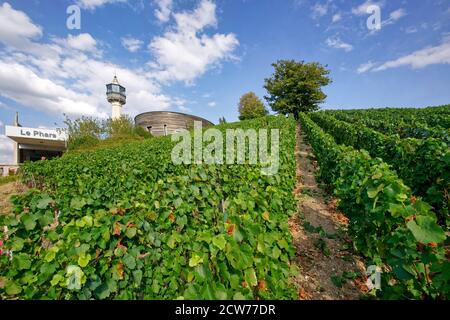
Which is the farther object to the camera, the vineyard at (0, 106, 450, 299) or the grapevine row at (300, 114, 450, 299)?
the grapevine row at (300, 114, 450, 299)

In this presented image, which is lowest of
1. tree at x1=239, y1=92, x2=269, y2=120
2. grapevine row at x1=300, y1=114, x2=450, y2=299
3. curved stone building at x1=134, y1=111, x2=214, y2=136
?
grapevine row at x1=300, y1=114, x2=450, y2=299

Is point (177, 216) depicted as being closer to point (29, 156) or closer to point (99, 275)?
point (99, 275)

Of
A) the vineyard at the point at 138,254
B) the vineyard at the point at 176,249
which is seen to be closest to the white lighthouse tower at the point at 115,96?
the vineyard at the point at 176,249

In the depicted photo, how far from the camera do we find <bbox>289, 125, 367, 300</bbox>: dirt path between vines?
10.7 ft

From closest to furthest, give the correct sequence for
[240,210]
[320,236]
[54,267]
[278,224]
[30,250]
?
[54,267] < [30,250] < [240,210] < [278,224] < [320,236]

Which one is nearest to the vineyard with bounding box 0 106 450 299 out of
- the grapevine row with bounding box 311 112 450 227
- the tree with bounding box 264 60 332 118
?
the grapevine row with bounding box 311 112 450 227

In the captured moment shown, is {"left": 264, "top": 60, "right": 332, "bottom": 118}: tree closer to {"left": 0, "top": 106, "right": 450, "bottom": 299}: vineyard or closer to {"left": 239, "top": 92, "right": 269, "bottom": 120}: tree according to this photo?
{"left": 239, "top": 92, "right": 269, "bottom": 120}: tree

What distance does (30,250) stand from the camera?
6.24ft

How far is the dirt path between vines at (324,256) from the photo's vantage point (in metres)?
3.26

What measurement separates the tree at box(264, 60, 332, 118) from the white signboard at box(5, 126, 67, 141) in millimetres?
42478

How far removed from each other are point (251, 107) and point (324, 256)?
184 ft

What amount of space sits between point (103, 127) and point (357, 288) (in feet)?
163
